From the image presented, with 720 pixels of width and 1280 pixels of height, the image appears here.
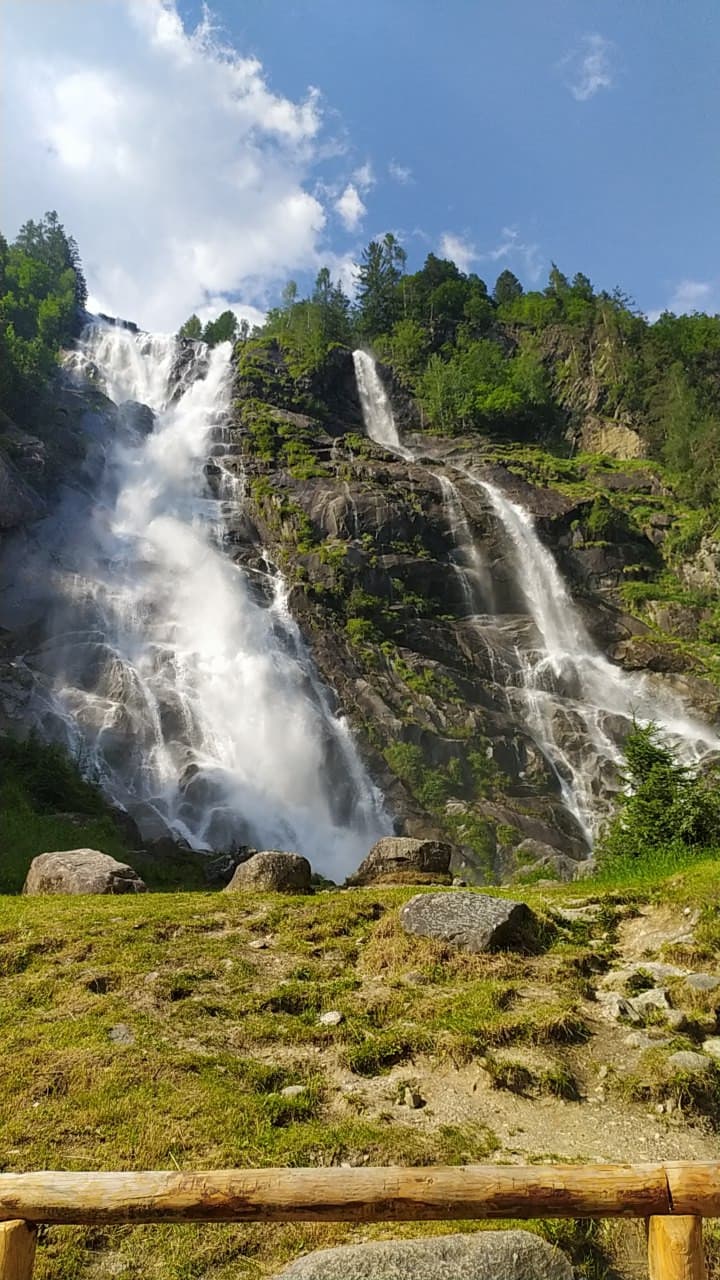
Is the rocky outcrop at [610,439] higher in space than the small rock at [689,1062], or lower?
higher

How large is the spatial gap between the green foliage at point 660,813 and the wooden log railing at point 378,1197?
11.0 meters

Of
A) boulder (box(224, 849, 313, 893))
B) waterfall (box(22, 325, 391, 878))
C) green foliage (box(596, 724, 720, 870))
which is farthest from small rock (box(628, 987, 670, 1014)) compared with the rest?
waterfall (box(22, 325, 391, 878))

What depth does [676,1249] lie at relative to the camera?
2.72 m

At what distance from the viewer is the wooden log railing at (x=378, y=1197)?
271cm

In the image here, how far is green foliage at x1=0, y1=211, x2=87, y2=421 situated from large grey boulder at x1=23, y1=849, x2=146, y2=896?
137 feet

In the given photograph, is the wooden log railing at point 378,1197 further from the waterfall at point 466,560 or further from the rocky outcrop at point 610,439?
the rocky outcrop at point 610,439

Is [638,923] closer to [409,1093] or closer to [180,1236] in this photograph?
[409,1093]

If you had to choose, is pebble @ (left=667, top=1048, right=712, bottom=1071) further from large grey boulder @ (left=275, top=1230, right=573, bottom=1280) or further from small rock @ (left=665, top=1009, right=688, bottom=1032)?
large grey boulder @ (left=275, top=1230, right=573, bottom=1280)

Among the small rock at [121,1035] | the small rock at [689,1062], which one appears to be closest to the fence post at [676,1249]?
the small rock at [689,1062]

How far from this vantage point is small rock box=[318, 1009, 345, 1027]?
22.9 feet

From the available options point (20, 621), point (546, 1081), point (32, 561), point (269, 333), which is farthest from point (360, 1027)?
point (269, 333)

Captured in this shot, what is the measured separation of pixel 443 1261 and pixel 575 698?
35380 mm

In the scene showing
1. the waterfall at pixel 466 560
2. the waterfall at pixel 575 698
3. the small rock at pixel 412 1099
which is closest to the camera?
the small rock at pixel 412 1099

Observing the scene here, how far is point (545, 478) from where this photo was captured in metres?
57.5
